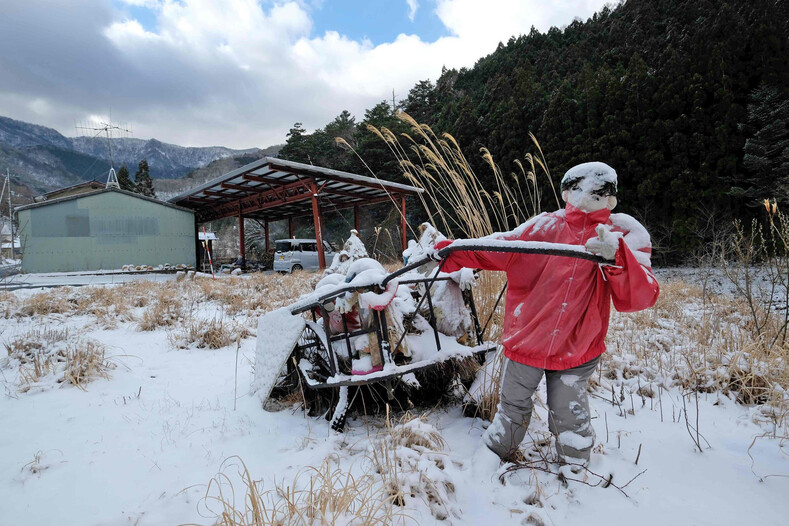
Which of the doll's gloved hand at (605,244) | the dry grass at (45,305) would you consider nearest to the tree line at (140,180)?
the dry grass at (45,305)

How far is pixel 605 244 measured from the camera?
3.50 ft

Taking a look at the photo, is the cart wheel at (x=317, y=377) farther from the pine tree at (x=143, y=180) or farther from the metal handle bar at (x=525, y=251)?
the pine tree at (x=143, y=180)

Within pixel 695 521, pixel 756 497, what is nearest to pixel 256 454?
pixel 695 521

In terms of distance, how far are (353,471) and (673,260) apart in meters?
11.4

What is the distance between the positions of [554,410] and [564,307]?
1.47 feet

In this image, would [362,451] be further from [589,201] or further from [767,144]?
[767,144]

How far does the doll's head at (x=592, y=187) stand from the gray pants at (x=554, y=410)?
1.99ft

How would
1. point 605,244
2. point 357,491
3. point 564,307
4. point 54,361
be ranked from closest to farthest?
1. point 605,244
2. point 357,491
3. point 564,307
4. point 54,361

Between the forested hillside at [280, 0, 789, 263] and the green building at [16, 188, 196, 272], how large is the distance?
12829mm

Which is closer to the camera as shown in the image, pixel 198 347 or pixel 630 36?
pixel 198 347

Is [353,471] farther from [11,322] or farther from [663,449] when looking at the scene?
[11,322]

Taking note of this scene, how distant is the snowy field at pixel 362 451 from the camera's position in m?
1.22

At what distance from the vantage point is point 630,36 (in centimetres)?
1487

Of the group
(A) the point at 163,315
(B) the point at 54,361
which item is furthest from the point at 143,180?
(B) the point at 54,361
